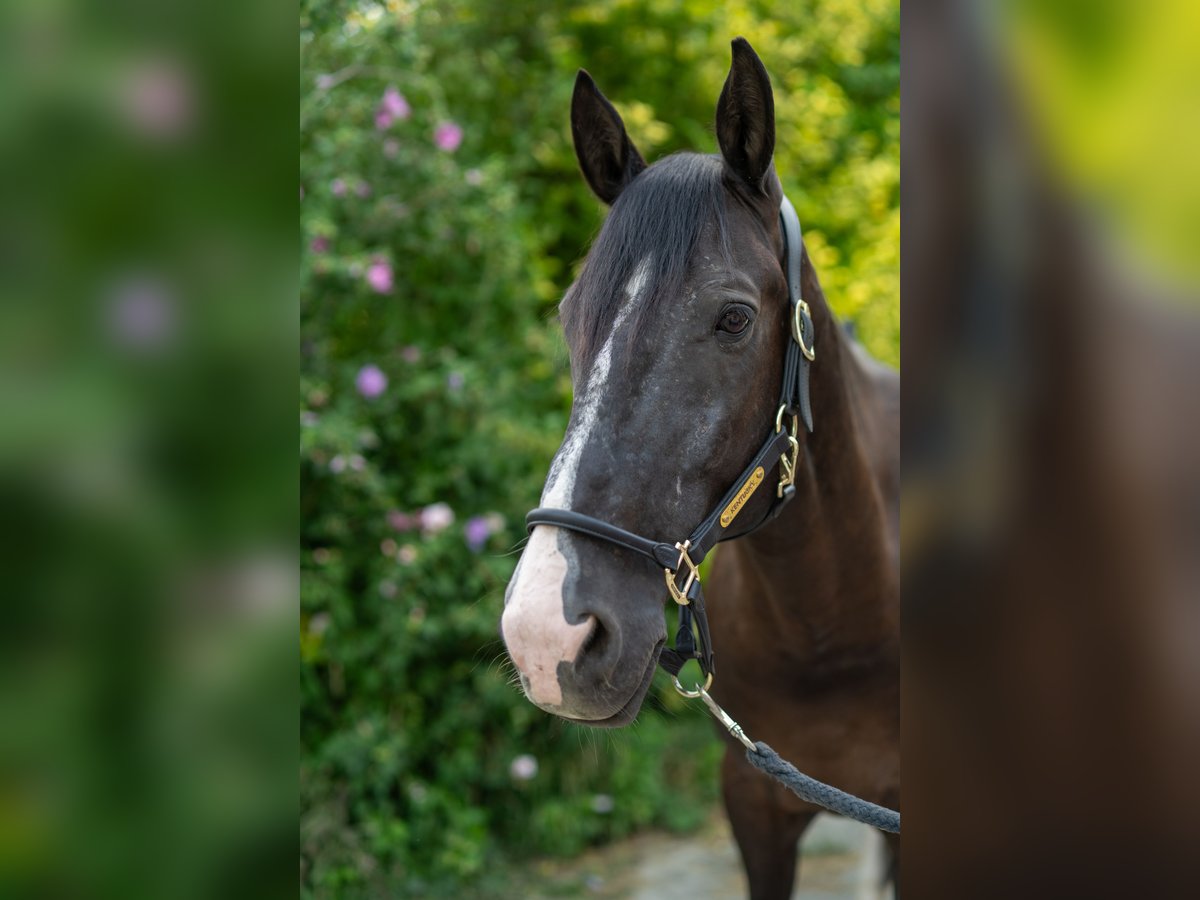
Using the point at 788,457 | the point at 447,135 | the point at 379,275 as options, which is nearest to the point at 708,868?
the point at 379,275

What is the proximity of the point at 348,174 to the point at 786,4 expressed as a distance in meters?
3.04

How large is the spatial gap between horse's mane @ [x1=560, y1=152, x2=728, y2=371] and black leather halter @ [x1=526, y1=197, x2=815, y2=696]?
21cm

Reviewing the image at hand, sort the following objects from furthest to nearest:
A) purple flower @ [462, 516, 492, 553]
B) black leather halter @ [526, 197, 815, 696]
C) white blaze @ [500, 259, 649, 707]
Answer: purple flower @ [462, 516, 492, 553] → black leather halter @ [526, 197, 815, 696] → white blaze @ [500, 259, 649, 707]

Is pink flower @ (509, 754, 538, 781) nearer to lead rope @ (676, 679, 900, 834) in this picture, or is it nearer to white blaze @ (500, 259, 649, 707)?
lead rope @ (676, 679, 900, 834)

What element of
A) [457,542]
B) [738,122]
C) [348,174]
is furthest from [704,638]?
[348,174]

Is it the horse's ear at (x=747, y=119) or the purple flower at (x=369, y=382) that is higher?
the horse's ear at (x=747, y=119)

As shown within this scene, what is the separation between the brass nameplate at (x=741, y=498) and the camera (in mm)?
1705

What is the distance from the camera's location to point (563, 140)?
4.85m

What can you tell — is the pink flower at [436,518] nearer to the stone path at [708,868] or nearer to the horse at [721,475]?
the horse at [721,475]

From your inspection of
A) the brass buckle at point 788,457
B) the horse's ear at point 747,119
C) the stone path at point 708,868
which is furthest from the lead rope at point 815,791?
the stone path at point 708,868

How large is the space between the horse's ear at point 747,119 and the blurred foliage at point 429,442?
1.58m

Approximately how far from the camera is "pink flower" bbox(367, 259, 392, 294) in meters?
3.55
